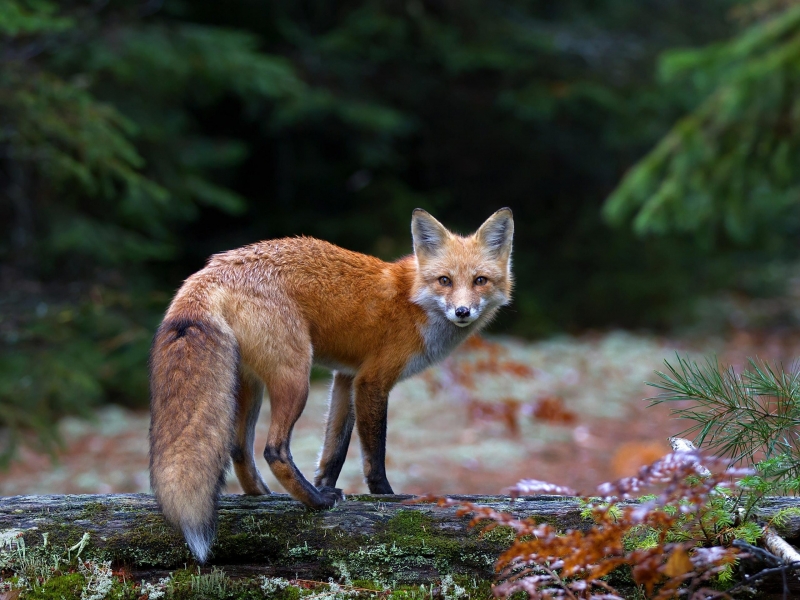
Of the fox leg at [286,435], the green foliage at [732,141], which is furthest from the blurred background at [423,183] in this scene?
the fox leg at [286,435]

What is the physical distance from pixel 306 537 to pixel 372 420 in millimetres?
879

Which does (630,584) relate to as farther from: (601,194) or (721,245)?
(721,245)

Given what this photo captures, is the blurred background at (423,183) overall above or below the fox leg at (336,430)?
above

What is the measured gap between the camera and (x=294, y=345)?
12.0 ft

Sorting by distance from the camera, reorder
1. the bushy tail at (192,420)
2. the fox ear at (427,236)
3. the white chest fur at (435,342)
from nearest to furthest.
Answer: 1. the bushy tail at (192,420)
2. the white chest fur at (435,342)
3. the fox ear at (427,236)

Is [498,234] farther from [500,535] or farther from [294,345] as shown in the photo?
[500,535]

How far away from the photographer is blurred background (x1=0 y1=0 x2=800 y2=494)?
26.0 feet

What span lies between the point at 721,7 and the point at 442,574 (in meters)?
17.1

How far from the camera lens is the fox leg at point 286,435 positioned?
355 centimetres

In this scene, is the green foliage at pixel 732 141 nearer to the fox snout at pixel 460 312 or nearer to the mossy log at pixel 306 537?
the fox snout at pixel 460 312

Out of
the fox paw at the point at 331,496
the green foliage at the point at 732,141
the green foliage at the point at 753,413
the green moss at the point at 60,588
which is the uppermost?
the green foliage at the point at 732,141

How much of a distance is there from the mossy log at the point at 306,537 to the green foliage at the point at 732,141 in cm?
602

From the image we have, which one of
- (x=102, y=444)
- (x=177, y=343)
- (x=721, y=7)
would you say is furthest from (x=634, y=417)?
(x=721, y=7)

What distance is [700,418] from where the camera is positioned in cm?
307
